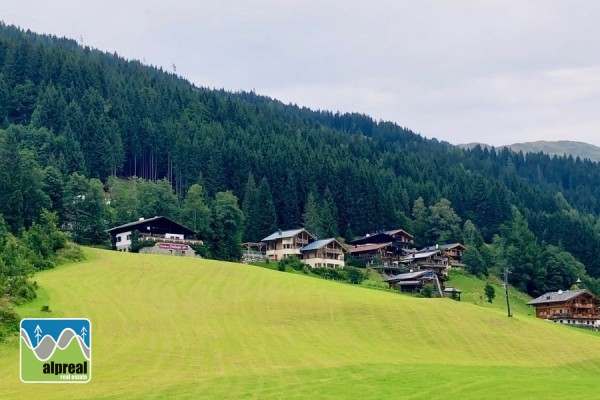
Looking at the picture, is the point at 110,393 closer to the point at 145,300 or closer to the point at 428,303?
the point at 145,300

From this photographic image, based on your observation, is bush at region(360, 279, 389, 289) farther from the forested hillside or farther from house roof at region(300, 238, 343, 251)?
the forested hillside

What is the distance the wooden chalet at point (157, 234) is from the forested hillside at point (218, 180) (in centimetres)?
258

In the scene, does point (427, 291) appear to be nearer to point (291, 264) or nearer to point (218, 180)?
point (291, 264)

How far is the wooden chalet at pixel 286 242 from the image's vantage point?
112812 mm

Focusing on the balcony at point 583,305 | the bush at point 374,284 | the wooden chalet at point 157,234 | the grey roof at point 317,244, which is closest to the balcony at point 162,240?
the wooden chalet at point 157,234

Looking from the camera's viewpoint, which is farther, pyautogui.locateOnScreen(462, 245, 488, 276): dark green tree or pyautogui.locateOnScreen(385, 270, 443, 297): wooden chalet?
pyautogui.locateOnScreen(462, 245, 488, 276): dark green tree

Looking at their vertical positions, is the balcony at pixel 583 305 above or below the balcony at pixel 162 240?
below

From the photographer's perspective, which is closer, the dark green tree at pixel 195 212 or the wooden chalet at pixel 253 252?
the wooden chalet at pixel 253 252

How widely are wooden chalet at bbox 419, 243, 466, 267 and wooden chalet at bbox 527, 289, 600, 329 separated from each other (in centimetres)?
2440

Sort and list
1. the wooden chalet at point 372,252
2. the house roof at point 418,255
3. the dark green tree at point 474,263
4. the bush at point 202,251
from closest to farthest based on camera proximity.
Answer: the bush at point 202,251 < the house roof at point 418,255 < the dark green tree at point 474,263 < the wooden chalet at point 372,252

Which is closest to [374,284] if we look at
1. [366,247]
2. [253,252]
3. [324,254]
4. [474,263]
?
[324,254]

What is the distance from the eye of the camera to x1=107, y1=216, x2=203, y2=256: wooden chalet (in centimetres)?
9788

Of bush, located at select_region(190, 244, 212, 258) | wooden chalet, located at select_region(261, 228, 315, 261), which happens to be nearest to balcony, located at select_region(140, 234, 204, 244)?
bush, located at select_region(190, 244, 212, 258)

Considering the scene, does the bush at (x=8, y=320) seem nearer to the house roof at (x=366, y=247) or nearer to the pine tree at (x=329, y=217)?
the house roof at (x=366, y=247)
